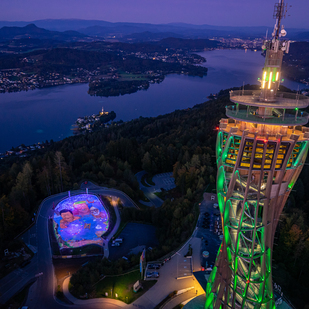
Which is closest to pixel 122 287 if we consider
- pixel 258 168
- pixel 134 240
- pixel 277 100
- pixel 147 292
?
pixel 147 292

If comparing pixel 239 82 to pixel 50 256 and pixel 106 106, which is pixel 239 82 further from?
pixel 50 256

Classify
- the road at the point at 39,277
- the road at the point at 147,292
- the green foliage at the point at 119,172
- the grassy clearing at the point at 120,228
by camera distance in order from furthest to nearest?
the green foliage at the point at 119,172 < the grassy clearing at the point at 120,228 < the road at the point at 39,277 < the road at the point at 147,292

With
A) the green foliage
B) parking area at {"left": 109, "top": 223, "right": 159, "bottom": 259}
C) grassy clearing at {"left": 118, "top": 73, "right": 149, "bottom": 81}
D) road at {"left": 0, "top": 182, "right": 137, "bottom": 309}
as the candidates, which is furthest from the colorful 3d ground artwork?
→ grassy clearing at {"left": 118, "top": 73, "right": 149, "bottom": 81}

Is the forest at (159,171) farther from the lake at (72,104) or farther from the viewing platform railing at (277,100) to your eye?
the lake at (72,104)

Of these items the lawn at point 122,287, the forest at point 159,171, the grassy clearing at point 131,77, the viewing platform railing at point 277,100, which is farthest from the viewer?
the grassy clearing at point 131,77

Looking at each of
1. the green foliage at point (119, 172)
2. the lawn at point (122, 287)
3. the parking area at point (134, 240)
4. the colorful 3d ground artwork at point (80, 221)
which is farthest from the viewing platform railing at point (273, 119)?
the colorful 3d ground artwork at point (80, 221)

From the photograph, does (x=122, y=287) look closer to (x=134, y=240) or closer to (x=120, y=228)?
(x=134, y=240)
